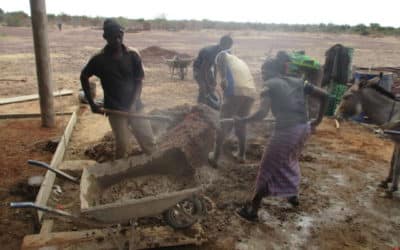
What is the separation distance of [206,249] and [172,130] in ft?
10.5

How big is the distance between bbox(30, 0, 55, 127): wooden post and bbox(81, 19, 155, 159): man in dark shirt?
3.09 m

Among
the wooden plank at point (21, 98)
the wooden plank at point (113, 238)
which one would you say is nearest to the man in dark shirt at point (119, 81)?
the wooden plank at point (113, 238)

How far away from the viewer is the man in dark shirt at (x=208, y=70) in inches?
243

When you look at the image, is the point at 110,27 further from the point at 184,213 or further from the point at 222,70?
the point at 184,213

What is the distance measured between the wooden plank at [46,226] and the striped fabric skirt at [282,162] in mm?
2391

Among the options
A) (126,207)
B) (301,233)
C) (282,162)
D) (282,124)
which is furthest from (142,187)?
(301,233)

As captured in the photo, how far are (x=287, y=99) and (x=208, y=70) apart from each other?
9.04ft

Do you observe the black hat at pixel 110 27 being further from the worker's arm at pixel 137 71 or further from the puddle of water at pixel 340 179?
the puddle of water at pixel 340 179

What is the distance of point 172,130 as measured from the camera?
6766mm

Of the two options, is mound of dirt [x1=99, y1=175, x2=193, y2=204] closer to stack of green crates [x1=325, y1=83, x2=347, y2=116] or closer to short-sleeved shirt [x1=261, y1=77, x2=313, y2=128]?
short-sleeved shirt [x1=261, y1=77, x2=313, y2=128]

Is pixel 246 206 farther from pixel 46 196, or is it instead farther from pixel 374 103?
pixel 374 103

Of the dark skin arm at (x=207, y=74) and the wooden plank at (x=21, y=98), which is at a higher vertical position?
the dark skin arm at (x=207, y=74)

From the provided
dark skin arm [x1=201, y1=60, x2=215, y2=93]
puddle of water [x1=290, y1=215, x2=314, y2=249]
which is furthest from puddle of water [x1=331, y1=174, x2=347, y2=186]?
dark skin arm [x1=201, y1=60, x2=215, y2=93]

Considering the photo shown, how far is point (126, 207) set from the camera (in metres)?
3.24
